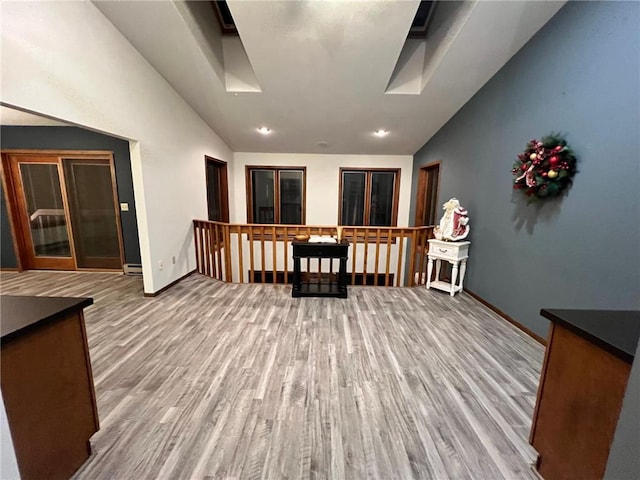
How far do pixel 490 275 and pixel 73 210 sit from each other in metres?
6.18

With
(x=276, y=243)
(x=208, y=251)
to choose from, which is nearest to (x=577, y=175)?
(x=276, y=243)

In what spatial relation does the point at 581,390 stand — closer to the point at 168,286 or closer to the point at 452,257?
the point at 452,257

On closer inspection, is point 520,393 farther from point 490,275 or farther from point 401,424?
point 490,275

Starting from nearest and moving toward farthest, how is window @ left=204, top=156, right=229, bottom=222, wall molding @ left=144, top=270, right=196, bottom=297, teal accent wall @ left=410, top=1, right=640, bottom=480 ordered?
1. teal accent wall @ left=410, top=1, right=640, bottom=480
2. wall molding @ left=144, top=270, right=196, bottom=297
3. window @ left=204, top=156, right=229, bottom=222

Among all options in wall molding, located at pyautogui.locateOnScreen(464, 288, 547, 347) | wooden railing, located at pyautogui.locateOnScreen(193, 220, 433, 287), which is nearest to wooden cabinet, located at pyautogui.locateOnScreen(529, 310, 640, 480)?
wall molding, located at pyautogui.locateOnScreen(464, 288, 547, 347)

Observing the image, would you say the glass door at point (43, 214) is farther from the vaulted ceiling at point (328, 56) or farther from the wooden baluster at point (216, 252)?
the vaulted ceiling at point (328, 56)

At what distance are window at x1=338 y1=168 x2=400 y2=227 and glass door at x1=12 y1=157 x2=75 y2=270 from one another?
509 centimetres

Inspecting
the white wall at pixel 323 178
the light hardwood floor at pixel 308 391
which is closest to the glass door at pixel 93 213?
the light hardwood floor at pixel 308 391

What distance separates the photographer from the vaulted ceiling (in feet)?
7.77

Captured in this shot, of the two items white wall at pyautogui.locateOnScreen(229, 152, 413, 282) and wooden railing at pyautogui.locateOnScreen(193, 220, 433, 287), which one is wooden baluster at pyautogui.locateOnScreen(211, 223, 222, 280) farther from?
white wall at pyautogui.locateOnScreen(229, 152, 413, 282)

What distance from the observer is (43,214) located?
159 inches

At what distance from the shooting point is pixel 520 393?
1.73m

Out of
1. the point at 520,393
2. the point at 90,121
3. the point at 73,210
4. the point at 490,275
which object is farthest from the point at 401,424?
the point at 73,210

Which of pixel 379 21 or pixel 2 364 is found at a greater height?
pixel 379 21
